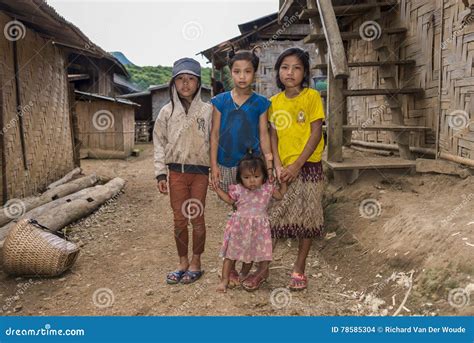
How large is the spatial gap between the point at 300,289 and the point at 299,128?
121 centimetres

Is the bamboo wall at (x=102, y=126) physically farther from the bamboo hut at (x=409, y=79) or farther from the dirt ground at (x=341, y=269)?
the bamboo hut at (x=409, y=79)

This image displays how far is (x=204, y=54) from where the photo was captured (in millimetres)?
13242

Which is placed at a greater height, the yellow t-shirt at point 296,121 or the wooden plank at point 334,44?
the wooden plank at point 334,44

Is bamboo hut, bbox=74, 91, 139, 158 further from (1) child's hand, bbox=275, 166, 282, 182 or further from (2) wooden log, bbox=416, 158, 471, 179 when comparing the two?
(1) child's hand, bbox=275, 166, 282, 182

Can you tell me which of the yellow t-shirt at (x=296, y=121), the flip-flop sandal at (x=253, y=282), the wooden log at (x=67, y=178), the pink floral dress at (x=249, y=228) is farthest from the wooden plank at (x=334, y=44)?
the wooden log at (x=67, y=178)

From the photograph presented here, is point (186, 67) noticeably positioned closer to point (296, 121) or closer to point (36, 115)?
point (296, 121)

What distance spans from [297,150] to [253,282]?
1038 millimetres

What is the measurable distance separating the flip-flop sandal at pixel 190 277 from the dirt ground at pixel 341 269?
0.17 feet

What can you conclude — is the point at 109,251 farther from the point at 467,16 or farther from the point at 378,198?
the point at 467,16

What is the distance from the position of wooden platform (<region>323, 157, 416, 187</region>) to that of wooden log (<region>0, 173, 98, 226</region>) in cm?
372

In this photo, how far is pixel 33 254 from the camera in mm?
3354

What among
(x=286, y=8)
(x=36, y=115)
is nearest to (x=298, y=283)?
(x=286, y=8)

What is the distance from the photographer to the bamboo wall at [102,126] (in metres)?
13.9

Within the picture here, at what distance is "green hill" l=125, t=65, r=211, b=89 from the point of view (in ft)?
118
